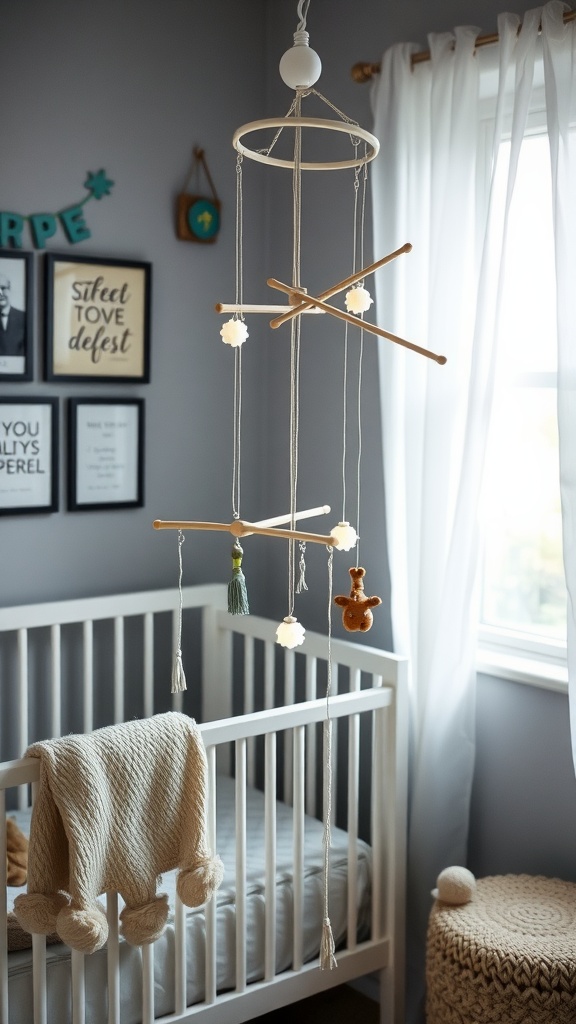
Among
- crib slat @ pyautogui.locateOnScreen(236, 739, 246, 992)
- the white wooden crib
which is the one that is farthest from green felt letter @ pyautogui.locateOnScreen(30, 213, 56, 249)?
crib slat @ pyautogui.locateOnScreen(236, 739, 246, 992)

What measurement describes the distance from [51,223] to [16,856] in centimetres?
147

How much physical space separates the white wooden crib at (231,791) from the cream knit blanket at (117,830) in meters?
0.05

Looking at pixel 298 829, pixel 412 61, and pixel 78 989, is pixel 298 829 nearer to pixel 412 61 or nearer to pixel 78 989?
pixel 78 989

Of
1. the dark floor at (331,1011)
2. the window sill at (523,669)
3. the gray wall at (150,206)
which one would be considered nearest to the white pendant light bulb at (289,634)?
the window sill at (523,669)

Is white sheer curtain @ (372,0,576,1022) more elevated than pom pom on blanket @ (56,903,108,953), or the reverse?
white sheer curtain @ (372,0,576,1022)

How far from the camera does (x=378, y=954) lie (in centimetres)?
235

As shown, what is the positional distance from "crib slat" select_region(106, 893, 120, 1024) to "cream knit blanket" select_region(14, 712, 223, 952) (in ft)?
0.09

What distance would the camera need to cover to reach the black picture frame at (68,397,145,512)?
267 centimetres

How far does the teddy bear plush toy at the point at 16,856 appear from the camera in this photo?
2.12 meters

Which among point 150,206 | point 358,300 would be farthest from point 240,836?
point 150,206

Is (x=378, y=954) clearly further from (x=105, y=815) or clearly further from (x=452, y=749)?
(x=105, y=815)

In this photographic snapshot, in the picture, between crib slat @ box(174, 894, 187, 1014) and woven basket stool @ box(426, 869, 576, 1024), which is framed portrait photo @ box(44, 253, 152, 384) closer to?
crib slat @ box(174, 894, 187, 1014)

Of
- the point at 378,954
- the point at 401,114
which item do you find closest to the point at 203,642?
the point at 378,954

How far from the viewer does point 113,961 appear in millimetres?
1884
